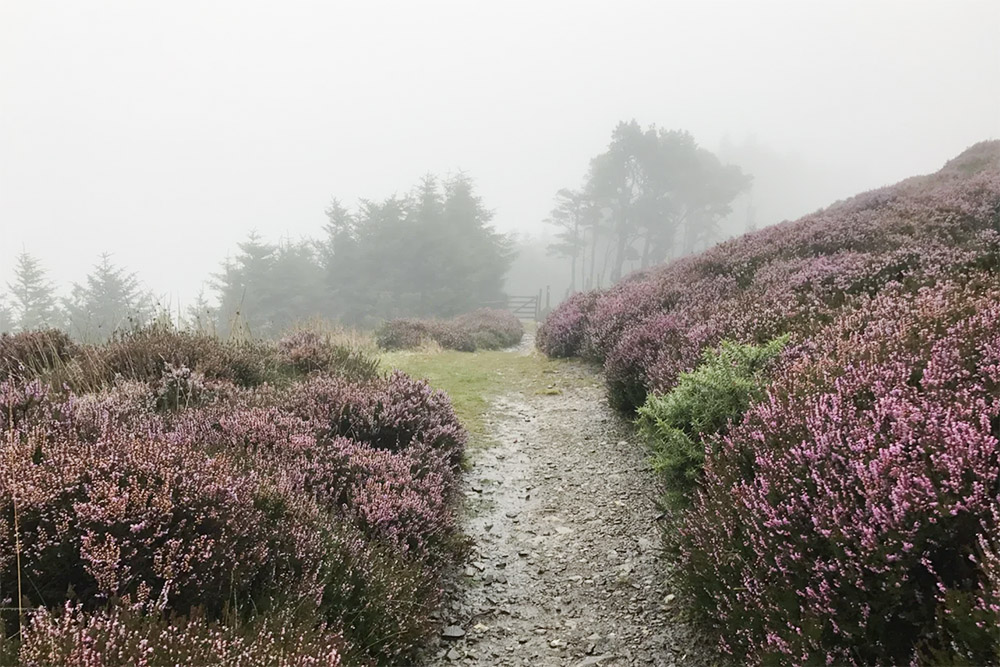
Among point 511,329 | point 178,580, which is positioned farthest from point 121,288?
point 178,580

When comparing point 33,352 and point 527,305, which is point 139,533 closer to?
point 33,352

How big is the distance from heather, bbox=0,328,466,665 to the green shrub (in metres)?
2.16

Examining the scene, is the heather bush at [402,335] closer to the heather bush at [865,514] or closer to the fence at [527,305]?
the heather bush at [865,514]

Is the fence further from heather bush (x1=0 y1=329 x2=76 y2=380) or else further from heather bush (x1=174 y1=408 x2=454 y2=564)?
heather bush (x1=174 y1=408 x2=454 y2=564)

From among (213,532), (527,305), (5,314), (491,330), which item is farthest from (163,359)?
(5,314)

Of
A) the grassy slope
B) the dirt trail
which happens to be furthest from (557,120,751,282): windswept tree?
the dirt trail

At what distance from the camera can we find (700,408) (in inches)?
187

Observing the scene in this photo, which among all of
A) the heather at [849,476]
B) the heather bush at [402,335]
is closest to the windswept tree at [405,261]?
the heather bush at [402,335]

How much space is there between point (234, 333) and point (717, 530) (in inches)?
325

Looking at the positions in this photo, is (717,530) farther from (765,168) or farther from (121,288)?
(765,168)

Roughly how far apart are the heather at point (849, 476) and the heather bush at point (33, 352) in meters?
7.55

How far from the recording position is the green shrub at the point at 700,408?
4.54 metres

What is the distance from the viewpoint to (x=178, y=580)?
2.47 m

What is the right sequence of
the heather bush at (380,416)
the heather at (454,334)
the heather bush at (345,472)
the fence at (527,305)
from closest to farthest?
the heather bush at (345,472)
the heather bush at (380,416)
the heather at (454,334)
the fence at (527,305)
